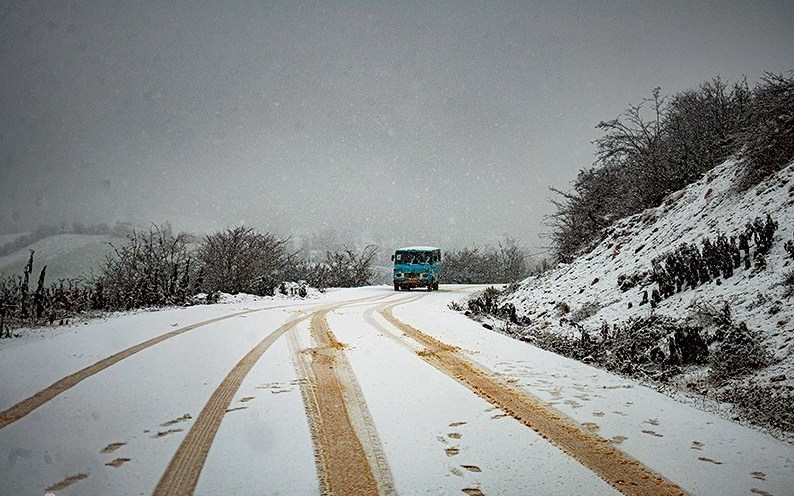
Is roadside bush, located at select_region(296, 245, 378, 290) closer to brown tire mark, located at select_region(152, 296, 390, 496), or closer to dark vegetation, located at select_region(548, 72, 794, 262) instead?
dark vegetation, located at select_region(548, 72, 794, 262)

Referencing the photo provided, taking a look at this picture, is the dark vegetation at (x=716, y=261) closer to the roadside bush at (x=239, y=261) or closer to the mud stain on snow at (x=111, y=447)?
the mud stain on snow at (x=111, y=447)

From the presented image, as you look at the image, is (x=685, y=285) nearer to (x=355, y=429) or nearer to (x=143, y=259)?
(x=355, y=429)

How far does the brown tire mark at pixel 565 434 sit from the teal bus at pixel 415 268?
64.6 feet

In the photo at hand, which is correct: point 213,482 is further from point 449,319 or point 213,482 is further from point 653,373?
point 449,319

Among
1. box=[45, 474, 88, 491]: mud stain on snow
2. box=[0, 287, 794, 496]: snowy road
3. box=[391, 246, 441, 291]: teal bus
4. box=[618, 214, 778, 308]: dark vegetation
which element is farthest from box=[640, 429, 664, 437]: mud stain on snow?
box=[391, 246, 441, 291]: teal bus

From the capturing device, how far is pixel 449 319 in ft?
32.2

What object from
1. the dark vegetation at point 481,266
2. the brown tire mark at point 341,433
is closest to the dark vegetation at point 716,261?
the brown tire mark at point 341,433

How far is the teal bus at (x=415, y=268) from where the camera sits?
25156 mm

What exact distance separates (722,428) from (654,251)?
22.8ft

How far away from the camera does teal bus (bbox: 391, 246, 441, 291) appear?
82.5 ft

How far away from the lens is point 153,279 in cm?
1438

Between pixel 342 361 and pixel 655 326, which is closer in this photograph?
pixel 342 361

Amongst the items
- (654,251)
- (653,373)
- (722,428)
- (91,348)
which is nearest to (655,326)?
(653,373)

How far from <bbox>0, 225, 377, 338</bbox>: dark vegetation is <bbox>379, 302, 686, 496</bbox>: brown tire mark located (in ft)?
27.0
